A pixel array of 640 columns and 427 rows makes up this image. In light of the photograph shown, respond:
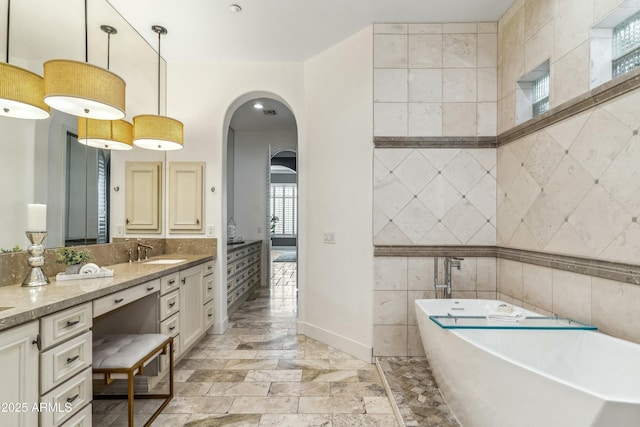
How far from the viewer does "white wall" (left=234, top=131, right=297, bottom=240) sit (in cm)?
589

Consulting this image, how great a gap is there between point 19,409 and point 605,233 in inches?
112

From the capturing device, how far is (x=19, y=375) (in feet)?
3.97

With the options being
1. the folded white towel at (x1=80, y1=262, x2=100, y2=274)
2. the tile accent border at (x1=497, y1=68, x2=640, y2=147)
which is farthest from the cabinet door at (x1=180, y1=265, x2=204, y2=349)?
the tile accent border at (x1=497, y1=68, x2=640, y2=147)

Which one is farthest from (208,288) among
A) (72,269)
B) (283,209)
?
(283,209)

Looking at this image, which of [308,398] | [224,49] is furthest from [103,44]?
[308,398]

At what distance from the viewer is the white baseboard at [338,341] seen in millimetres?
2818

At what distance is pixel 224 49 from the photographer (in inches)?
128

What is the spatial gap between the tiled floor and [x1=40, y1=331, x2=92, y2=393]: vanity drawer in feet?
2.39

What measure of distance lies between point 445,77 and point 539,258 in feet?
5.55

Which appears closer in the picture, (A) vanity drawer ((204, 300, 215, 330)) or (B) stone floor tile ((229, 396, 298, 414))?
(B) stone floor tile ((229, 396, 298, 414))

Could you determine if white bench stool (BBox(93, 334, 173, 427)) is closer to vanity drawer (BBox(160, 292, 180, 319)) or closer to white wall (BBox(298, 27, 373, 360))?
vanity drawer (BBox(160, 292, 180, 319))

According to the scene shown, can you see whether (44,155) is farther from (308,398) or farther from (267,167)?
(267,167)

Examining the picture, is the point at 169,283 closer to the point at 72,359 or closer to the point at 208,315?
the point at 208,315

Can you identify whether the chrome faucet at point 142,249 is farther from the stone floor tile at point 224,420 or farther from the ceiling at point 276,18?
the ceiling at point 276,18
